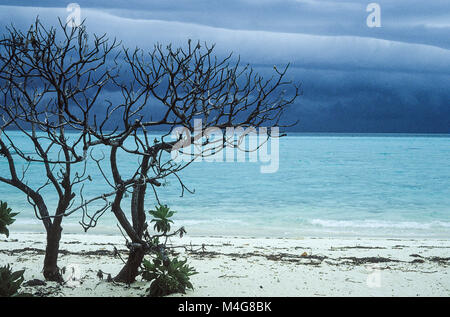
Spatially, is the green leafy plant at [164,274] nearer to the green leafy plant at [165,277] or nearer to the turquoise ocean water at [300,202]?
the green leafy plant at [165,277]

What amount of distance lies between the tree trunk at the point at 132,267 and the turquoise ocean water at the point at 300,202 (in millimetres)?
9523

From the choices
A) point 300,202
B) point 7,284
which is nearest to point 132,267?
point 7,284

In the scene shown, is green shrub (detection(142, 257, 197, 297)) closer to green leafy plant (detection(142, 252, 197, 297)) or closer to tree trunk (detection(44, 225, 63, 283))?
green leafy plant (detection(142, 252, 197, 297))

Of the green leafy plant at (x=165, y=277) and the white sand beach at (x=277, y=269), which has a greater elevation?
the green leafy plant at (x=165, y=277)

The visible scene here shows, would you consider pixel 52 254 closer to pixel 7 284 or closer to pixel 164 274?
pixel 7 284

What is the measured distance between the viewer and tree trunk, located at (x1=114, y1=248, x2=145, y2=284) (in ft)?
22.0

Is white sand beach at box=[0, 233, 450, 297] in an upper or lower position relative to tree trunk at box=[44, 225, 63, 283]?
lower

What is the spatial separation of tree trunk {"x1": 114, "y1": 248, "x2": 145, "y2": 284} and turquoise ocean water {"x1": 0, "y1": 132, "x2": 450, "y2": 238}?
31.2 feet

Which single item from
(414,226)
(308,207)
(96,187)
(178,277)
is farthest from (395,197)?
(178,277)

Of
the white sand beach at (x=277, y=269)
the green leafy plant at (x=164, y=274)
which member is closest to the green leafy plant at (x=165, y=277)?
the green leafy plant at (x=164, y=274)

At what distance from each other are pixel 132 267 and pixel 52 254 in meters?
1.11

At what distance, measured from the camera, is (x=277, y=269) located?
27.3ft

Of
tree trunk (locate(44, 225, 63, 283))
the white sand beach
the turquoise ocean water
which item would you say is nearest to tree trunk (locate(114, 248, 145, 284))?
the white sand beach

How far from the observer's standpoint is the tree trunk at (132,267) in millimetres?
6699
